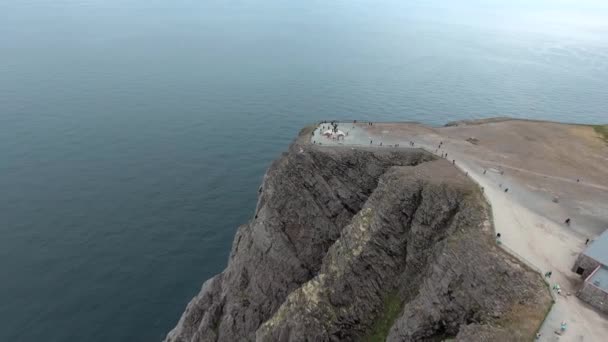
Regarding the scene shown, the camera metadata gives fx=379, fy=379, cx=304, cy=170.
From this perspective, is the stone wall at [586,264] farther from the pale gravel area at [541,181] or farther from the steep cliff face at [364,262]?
the steep cliff face at [364,262]

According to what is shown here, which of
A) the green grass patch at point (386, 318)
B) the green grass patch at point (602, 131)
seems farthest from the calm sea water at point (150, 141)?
the green grass patch at point (602, 131)

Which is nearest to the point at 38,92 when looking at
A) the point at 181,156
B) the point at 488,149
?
the point at 181,156

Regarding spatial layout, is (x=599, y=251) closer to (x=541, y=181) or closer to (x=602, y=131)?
(x=541, y=181)

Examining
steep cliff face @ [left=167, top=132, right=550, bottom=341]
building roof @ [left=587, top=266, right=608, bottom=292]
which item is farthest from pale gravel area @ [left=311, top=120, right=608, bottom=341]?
steep cliff face @ [left=167, top=132, right=550, bottom=341]

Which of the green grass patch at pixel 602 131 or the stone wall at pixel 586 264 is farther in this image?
the green grass patch at pixel 602 131

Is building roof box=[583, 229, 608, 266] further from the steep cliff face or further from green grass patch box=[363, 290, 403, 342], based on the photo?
green grass patch box=[363, 290, 403, 342]

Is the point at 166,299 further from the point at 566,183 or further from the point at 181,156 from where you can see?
the point at 566,183
